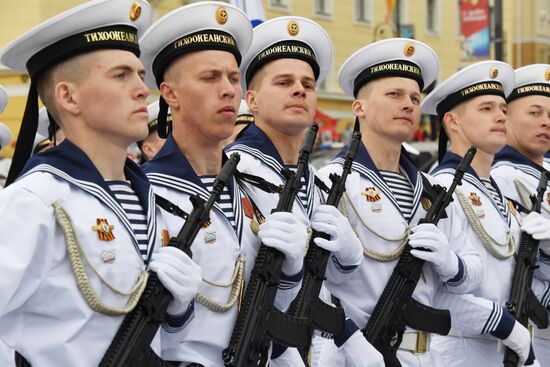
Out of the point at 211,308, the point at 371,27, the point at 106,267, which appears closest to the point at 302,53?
the point at 211,308

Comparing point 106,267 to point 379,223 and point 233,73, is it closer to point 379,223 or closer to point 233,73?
point 233,73

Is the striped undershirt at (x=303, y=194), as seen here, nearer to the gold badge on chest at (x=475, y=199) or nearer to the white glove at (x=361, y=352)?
the white glove at (x=361, y=352)

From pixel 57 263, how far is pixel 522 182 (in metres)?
4.10

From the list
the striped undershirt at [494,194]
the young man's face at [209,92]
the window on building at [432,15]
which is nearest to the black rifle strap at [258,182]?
the young man's face at [209,92]

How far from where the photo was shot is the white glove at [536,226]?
6.46 metres

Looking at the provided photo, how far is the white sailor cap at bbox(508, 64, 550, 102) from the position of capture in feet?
24.5

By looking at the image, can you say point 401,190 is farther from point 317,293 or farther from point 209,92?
point 209,92

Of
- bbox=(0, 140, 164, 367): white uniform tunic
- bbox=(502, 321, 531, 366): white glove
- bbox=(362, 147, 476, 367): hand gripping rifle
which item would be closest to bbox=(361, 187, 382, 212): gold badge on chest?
bbox=(362, 147, 476, 367): hand gripping rifle

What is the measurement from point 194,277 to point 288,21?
Answer: 1947mm

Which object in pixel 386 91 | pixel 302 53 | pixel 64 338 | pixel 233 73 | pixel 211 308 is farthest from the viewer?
pixel 386 91

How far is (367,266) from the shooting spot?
5.59 meters

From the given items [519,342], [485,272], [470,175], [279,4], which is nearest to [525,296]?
[485,272]

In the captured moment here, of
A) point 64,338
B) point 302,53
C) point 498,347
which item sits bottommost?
point 64,338

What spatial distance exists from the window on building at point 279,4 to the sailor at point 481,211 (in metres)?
22.3
